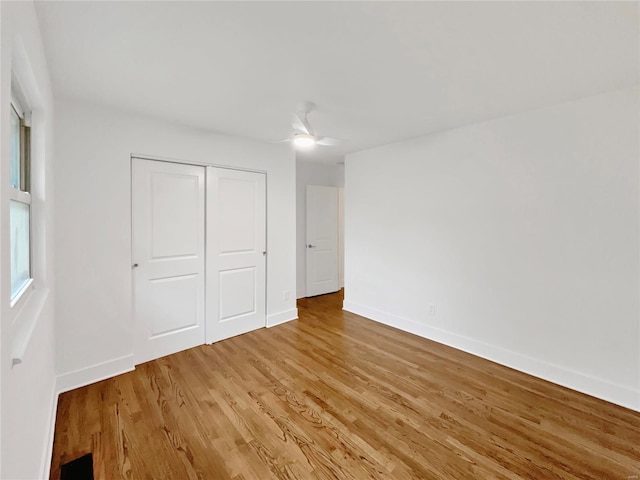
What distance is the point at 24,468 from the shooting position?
1105 mm

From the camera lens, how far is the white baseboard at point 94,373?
7.70 ft

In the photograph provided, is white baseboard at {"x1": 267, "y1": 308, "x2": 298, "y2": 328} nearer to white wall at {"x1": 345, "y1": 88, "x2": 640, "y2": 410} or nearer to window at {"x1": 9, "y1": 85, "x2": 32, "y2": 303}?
white wall at {"x1": 345, "y1": 88, "x2": 640, "y2": 410}

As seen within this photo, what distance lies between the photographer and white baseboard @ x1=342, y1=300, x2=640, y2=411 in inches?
87.4

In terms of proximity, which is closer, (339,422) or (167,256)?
(339,422)

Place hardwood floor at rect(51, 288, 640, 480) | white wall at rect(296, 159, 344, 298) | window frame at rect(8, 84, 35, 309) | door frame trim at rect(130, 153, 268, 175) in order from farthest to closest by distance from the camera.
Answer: white wall at rect(296, 159, 344, 298), door frame trim at rect(130, 153, 268, 175), hardwood floor at rect(51, 288, 640, 480), window frame at rect(8, 84, 35, 309)

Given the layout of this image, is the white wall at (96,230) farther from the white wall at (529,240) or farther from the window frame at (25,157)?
the white wall at (529,240)

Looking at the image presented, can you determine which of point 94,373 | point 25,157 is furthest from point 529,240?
point 94,373

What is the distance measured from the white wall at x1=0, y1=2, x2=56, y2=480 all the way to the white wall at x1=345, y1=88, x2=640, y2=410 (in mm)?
3292

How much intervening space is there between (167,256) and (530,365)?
361 cm

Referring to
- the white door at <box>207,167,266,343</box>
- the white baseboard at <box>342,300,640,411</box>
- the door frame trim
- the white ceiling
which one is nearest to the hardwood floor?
the white baseboard at <box>342,300,640,411</box>

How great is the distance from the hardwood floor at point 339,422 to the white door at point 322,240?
2386 millimetres

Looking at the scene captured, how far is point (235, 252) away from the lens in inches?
136

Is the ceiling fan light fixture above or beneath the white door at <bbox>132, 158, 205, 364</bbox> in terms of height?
above

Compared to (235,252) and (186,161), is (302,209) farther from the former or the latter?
(186,161)
